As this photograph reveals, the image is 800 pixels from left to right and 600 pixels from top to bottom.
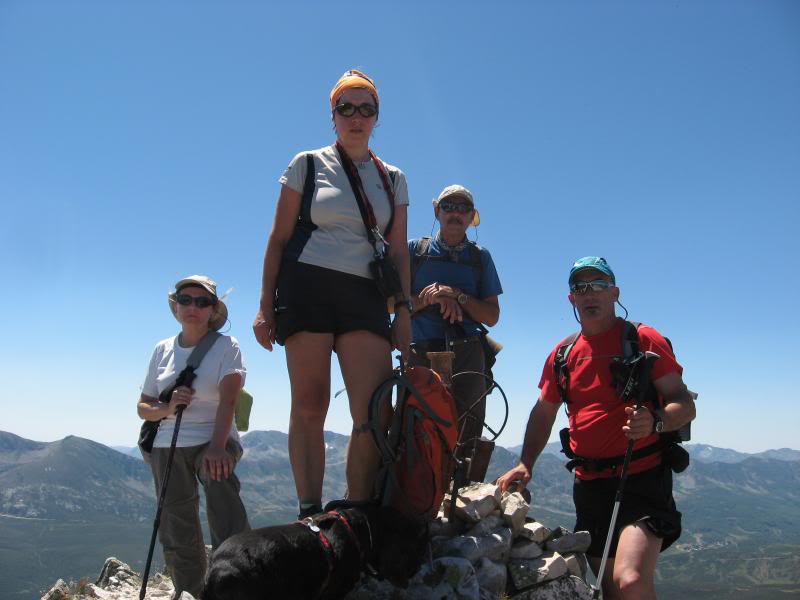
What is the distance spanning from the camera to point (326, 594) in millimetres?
4449

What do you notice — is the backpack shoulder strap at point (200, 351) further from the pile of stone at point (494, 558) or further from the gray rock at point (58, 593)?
the gray rock at point (58, 593)

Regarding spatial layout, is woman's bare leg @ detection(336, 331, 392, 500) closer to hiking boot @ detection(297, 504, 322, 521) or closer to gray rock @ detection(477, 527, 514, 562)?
hiking boot @ detection(297, 504, 322, 521)

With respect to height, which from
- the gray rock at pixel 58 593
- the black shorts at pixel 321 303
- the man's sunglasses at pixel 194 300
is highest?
the man's sunglasses at pixel 194 300

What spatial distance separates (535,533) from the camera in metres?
6.36

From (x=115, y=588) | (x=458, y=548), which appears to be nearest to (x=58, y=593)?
(x=115, y=588)

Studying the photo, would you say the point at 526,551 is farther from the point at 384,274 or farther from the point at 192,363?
the point at 192,363

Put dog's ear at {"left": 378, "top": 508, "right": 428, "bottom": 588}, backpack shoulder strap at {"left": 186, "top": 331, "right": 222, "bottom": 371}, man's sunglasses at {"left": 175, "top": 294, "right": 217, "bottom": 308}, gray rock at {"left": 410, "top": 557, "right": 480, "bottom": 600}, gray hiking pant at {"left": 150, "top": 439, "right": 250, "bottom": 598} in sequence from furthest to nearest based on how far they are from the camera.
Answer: man's sunglasses at {"left": 175, "top": 294, "right": 217, "bottom": 308}
backpack shoulder strap at {"left": 186, "top": 331, "right": 222, "bottom": 371}
gray hiking pant at {"left": 150, "top": 439, "right": 250, "bottom": 598}
gray rock at {"left": 410, "top": 557, "right": 480, "bottom": 600}
dog's ear at {"left": 378, "top": 508, "right": 428, "bottom": 588}

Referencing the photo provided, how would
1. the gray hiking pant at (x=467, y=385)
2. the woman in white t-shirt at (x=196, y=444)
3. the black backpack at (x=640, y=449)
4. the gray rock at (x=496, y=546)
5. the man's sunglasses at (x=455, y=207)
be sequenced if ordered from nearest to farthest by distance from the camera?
the black backpack at (x=640, y=449), the gray rock at (x=496, y=546), the woman in white t-shirt at (x=196, y=444), the gray hiking pant at (x=467, y=385), the man's sunglasses at (x=455, y=207)

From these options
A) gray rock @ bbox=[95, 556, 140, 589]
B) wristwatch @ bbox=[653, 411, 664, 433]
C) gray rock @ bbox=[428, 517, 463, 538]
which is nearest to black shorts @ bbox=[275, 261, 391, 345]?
gray rock @ bbox=[428, 517, 463, 538]

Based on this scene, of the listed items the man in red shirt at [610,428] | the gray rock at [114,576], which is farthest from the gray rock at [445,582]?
the gray rock at [114,576]

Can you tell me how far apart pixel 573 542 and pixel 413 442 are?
78.8 inches

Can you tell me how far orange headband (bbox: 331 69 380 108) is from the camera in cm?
570

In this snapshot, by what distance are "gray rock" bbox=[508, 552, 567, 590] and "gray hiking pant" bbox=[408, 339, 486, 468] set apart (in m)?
1.58

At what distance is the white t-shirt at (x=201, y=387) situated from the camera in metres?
6.59
